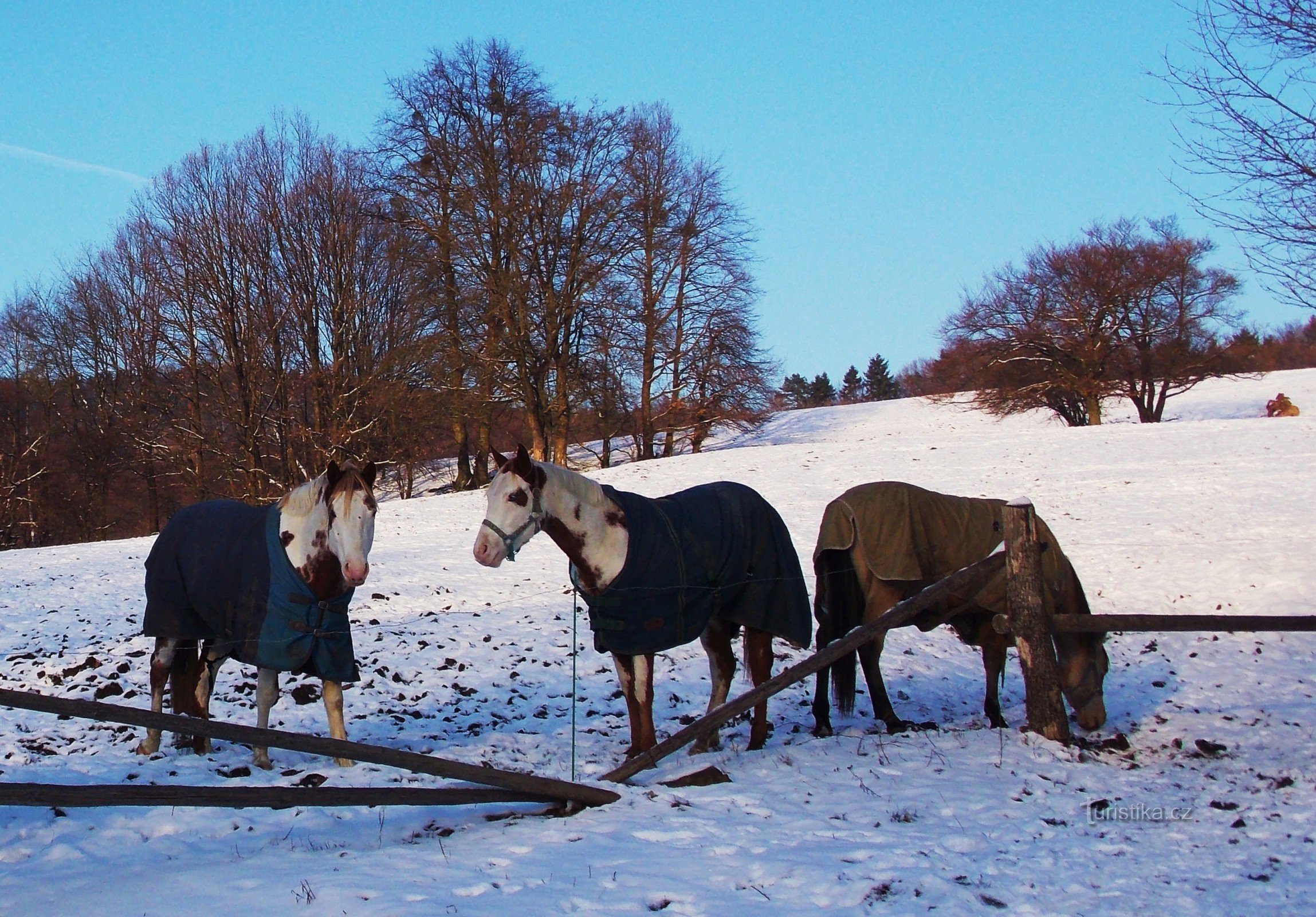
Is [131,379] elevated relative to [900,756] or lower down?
elevated

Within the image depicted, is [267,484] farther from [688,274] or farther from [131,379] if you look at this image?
[688,274]

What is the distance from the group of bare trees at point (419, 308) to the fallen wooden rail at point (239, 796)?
2339 cm

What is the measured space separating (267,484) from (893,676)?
22632 millimetres

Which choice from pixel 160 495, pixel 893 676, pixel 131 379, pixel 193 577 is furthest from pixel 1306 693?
pixel 160 495

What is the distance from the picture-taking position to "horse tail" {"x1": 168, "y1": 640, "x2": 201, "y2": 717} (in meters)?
7.20

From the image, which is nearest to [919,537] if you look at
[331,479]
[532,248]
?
[331,479]

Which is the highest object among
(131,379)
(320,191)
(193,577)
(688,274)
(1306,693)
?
(320,191)

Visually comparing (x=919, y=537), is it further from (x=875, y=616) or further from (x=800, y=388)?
(x=800, y=388)

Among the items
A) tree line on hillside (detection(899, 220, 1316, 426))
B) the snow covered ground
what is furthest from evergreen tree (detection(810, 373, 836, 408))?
the snow covered ground

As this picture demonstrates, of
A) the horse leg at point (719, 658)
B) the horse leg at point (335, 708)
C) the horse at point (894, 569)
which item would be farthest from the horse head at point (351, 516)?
the horse at point (894, 569)

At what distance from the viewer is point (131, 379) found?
31.4 m

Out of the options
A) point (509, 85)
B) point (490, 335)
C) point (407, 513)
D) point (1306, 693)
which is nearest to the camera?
point (1306, 693)

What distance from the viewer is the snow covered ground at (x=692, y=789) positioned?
407cm

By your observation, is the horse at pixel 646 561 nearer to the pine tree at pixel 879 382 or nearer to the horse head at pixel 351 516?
the horse head at pixel 351 516
